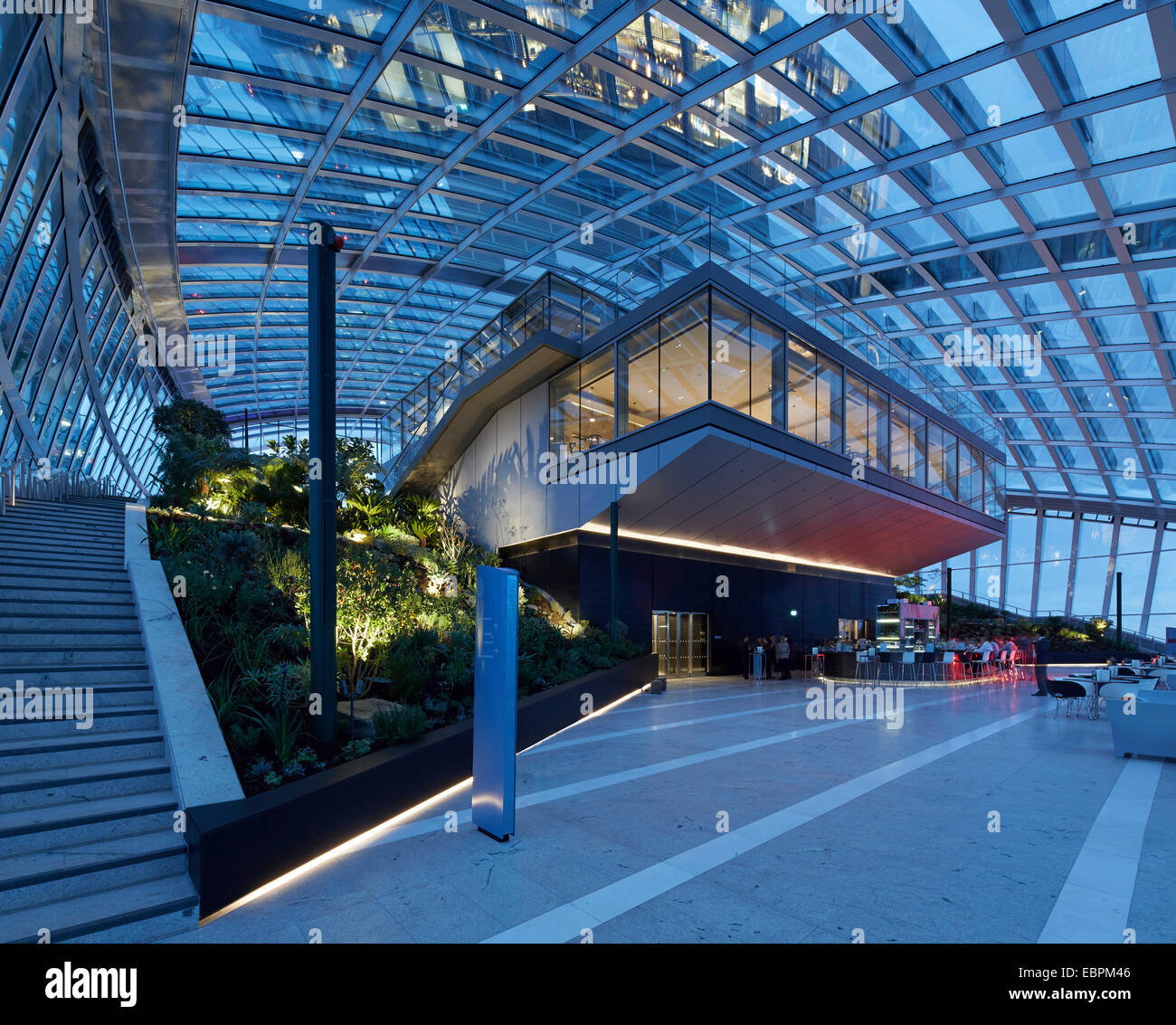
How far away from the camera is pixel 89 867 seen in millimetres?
4105

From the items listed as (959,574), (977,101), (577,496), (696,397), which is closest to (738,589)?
(577,496)

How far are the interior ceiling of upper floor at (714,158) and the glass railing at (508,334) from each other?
74 cm

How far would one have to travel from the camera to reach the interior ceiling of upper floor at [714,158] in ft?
41.3

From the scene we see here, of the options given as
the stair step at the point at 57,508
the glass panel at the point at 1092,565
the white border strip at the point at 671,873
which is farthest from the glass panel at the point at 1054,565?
the stair step at the point at 57,508

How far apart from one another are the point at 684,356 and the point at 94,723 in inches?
528

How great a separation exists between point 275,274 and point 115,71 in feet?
45.2

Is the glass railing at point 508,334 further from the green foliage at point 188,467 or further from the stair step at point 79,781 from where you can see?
the stair step at point 79,781

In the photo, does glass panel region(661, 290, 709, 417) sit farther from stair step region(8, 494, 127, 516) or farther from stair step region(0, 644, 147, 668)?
stair step region(8, 494, 127, 516)

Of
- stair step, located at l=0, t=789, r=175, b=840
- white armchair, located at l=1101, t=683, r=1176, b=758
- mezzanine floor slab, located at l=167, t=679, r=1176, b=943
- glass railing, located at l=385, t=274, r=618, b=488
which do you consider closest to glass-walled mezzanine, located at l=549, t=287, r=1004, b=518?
glass railing, located at l=385, t=274, r=618, b=488

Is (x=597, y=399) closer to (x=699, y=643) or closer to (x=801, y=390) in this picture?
(x=801, y=390)

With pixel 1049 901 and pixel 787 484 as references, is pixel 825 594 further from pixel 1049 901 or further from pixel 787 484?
pixel 1049 901

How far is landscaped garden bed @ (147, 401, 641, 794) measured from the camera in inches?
243

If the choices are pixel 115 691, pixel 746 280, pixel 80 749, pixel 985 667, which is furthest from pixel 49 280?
pixel 985 667

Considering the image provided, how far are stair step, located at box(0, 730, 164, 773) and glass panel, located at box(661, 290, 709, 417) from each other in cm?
1229
